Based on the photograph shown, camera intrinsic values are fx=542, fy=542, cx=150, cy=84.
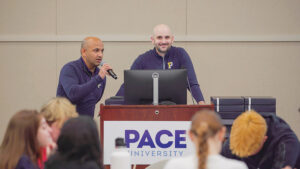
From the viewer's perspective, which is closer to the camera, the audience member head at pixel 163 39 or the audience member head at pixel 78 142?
the audience member head at pixel 78 142

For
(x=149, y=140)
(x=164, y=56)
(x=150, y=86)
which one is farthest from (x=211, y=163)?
(x=164, y=56)


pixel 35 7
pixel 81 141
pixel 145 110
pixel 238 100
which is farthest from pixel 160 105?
pixel 35 7

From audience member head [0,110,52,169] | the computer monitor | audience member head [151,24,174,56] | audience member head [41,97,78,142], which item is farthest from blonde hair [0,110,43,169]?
audience member head [151,24,174,56]

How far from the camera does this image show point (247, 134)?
9.96ft

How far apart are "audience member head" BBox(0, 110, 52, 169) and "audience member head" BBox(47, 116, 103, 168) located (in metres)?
0.40

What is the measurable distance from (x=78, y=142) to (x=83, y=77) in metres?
2.71

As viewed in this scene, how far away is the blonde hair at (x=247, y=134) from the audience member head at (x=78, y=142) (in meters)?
1.04

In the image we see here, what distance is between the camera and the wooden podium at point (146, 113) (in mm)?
3869

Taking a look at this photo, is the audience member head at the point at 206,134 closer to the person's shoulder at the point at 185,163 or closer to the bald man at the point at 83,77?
the person's shoulder at the point at 185,163

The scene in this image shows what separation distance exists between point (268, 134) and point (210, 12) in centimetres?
370

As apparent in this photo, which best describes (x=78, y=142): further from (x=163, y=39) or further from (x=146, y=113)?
(x=163, y=39)

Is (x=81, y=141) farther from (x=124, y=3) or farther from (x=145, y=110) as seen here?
(x=124, y=3)

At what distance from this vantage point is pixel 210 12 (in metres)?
6.80

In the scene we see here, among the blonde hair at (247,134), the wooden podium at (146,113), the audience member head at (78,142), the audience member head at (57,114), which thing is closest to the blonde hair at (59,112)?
the audience member head at (57,114)
